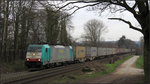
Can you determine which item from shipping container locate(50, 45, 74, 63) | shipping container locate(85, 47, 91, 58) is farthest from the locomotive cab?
shipping container locate(85, 47, 91, 58)

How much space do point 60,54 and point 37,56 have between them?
15.7 feet

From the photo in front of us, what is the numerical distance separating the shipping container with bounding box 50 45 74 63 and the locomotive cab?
5.53 ft

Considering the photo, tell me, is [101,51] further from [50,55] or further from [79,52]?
[50,55]

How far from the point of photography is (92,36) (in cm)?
7869

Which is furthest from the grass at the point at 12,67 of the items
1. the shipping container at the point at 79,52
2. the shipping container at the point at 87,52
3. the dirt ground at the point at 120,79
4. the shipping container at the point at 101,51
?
the shipping container at the point at 101,51

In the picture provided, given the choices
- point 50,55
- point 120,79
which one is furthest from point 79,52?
point 120,79

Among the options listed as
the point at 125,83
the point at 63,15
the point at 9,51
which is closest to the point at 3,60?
the point at 9,51

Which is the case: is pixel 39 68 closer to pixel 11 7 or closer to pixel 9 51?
pixel 9 51

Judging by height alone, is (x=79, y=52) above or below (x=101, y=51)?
above

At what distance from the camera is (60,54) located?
24125 millimetres

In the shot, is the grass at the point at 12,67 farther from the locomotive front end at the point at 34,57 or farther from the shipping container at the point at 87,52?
the shipping container at the point at 87,52

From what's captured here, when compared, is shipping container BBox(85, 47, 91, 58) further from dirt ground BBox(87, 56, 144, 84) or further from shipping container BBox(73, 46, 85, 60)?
dirt ground BBox(87, 56, 144, 84)

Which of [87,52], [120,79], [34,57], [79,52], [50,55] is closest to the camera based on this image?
[120,79]

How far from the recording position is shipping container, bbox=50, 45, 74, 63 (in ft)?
72.6
